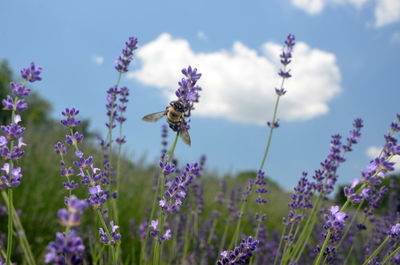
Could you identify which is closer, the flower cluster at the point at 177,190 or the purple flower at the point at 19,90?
the purple flower at the point at 19,90

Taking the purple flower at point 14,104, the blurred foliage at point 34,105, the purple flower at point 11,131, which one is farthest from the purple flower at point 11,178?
the blurred foliage at point 34,105

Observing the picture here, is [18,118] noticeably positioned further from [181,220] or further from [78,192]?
[78,192]

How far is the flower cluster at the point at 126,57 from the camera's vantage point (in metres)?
2.65

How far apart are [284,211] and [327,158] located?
830 cm

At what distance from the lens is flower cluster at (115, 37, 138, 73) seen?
8.70 ft

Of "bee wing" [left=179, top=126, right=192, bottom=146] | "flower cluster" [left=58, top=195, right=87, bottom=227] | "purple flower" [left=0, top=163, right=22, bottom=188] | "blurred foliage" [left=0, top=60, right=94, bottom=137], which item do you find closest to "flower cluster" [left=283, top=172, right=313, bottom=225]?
"bee wing" [left=179, top=126, right=192, bottom=146]

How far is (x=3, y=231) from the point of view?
5.09m

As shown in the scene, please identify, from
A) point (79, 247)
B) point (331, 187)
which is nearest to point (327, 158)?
point (331, 187)

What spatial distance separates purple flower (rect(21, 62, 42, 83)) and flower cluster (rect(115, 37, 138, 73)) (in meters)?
1.07

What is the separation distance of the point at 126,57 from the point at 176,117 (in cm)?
58

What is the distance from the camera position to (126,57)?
2672mm

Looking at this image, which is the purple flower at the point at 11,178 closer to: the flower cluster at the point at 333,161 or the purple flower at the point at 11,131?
the purple flower at the point at 11,131

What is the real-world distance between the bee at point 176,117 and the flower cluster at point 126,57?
15.4 inches

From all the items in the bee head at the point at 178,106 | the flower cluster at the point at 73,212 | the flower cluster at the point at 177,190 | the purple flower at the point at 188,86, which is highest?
the bee head at the point at 178,106
